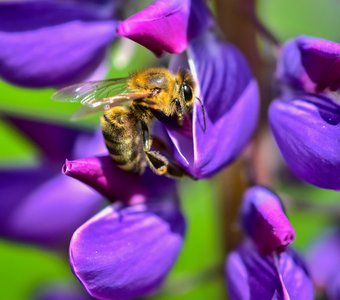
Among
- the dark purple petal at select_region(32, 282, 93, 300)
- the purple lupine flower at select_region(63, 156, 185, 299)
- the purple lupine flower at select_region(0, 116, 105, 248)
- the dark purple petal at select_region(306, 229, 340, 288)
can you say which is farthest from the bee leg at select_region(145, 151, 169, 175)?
the dark purple petal at select_region(32, 282, 93, 300)

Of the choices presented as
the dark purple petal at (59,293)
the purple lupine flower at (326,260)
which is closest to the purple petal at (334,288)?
the purple lupine flower at (326,260)

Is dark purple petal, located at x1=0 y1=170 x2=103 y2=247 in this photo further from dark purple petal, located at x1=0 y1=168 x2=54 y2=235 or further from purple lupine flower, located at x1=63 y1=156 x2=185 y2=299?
purple lupine flower, located at x1=63 y1=156 x2=185 y2=299

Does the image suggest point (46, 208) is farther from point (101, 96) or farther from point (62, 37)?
point (101, 96)

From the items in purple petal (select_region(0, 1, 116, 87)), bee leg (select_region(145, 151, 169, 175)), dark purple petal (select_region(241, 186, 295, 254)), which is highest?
purple petal (select_region(0, 1, 116, 87))

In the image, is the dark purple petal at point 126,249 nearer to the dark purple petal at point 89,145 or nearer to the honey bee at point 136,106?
the honey bee at point 136,106

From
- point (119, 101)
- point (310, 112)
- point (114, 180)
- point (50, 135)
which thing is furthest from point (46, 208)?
point (310, 112)

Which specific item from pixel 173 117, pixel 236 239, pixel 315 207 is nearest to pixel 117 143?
pixel 173 117

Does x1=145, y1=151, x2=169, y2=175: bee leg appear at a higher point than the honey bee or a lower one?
lower
